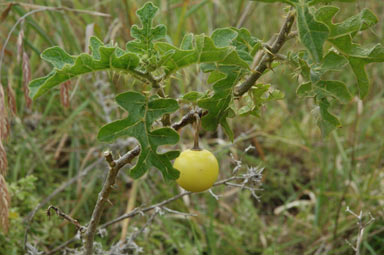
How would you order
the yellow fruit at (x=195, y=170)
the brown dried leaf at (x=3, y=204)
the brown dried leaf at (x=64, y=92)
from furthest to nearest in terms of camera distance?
the brown dried leaf at (x=64, y=92) < the brown dried leaf at (x=3, y=204) < the yellow fruit at (x=195, y=170)

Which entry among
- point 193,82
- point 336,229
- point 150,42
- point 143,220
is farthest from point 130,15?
point 150,42

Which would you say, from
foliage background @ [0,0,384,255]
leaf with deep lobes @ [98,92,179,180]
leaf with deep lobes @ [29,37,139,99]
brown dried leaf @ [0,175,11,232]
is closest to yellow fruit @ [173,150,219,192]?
leaf with deep lobes @ [98,92,179,180]

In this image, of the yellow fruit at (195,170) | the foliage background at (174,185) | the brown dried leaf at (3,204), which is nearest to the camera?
the yellow fruit at (195,170)

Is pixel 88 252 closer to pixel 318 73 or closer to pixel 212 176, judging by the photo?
pixel 212 176

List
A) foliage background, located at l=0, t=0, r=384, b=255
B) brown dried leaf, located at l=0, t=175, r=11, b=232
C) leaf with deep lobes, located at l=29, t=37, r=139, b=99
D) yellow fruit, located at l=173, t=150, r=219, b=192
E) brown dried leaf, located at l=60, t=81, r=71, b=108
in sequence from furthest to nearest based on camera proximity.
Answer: foliage background, located at l=0, t=0, r=384, b=255 → brown dried leaf, located at l=60, t=81, r=71, b=108 → brown dried leaf, located at l=0, t=175, r=11, b=232 → yellow fruit, located at l=173, t=150, r=219, b=192 → leaf with deep lobes, located at l=29, t=37, r=139, b=99

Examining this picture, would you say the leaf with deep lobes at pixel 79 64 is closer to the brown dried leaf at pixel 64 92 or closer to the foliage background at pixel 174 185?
the brown dried leaf at pixel 64 92

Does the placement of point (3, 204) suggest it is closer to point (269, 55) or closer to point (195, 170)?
point (195, 170)

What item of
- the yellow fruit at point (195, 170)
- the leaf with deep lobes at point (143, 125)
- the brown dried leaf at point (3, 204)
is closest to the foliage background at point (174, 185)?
the brown dried leaf at point (3, 204)

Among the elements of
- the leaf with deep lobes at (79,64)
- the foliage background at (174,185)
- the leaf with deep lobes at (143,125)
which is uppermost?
the leaf with deep lobes at (79,64)

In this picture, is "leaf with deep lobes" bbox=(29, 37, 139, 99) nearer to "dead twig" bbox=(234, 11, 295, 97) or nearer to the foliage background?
"dead twig" bbox=(234, 11, 295, 97)
